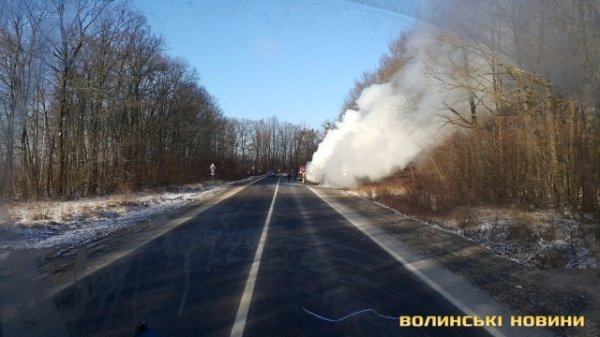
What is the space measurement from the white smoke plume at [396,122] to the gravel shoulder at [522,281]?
32.1 ft

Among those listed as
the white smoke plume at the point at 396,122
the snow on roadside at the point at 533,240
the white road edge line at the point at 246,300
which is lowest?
the white road edge line at the point at 246,300

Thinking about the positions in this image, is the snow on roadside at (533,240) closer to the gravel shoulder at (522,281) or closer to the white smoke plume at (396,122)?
the gravel shoulder at (522,281)

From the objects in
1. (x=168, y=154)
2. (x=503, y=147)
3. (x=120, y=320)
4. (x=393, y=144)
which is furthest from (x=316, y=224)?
(x=168, y=154)

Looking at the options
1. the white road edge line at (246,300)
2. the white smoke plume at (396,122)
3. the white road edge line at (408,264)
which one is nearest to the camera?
the white road edge line at (246,300)

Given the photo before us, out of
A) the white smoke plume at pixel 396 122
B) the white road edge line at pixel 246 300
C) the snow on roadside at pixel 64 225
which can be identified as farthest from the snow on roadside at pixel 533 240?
the snow on roadside at pixel 64 225

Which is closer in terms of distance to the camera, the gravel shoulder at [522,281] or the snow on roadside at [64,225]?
the gravel shoulder at [522,281]

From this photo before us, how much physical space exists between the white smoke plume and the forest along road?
37.3 ft

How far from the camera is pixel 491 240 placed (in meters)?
11.5

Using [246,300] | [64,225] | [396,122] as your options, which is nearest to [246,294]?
[246,300]

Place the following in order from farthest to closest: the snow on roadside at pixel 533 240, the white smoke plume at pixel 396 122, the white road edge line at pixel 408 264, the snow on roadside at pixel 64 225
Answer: the white smoke plume at pixel 396 122, the snow on roadside at pixel 64 225, the snow on roadside at pixel 533 240, the white road edge line at pixel 408 264

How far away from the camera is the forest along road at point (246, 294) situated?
5.52 m

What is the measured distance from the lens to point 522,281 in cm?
767

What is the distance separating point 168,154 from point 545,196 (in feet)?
146

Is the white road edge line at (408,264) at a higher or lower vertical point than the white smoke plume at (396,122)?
lower
